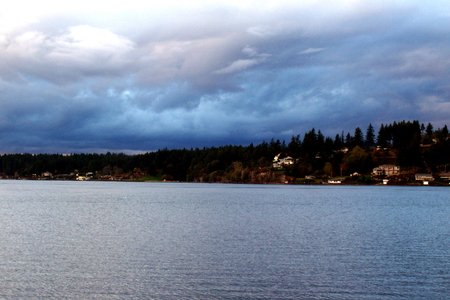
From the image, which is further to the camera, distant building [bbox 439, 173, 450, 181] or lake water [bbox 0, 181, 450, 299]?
distant building [bbox 439, 173, 450, 181]

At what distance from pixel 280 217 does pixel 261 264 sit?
3021 cm

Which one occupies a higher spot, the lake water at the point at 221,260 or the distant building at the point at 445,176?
the distant building at the point at 445,176

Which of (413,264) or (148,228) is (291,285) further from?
(148,228)

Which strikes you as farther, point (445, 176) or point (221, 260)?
point (445, 176)

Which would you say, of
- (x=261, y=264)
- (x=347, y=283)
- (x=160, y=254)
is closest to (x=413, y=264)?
(x=347, y=283)

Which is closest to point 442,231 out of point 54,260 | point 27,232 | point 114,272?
point 114,272

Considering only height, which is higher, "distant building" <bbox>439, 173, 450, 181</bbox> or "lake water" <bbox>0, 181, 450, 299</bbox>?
"distant building" <bbox>439, 173, 450, 181</bbox>

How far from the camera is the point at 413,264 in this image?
90.4 feet

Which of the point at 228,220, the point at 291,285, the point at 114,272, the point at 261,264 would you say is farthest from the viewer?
the point at 228,220

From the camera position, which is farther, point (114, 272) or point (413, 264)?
point (413, 264)

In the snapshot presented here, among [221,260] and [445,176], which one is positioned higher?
[445,176]

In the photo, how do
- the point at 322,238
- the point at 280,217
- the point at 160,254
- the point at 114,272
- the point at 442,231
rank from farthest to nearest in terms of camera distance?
1. the point at 280,217
2. the point at 442,231
3. the point at 322,238
4. the point at 160,254
5. the point at 114,272

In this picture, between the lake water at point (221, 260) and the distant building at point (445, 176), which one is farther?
the distant building at point (445, 176)

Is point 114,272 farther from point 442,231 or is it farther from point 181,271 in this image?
point 442,231
